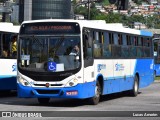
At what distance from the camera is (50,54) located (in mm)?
20469

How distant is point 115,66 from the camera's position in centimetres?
2425

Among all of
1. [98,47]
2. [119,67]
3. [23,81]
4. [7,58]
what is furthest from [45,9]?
[23,81]

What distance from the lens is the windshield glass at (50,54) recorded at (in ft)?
66.8

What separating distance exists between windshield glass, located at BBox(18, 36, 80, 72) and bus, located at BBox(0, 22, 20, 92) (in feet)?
14.2

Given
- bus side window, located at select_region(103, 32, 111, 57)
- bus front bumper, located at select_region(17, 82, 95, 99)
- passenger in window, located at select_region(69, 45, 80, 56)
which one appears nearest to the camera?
bus front bumper, located at select_region(17, 82, 95, 99)

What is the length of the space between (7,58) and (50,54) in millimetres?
5307

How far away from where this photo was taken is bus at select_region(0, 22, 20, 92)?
2516cm

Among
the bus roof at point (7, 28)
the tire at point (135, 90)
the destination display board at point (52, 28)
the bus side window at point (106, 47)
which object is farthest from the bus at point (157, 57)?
the destination display board at point (52, 28)

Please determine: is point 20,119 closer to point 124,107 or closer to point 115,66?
point 124,107

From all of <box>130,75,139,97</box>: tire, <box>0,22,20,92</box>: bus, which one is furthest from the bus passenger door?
<box>130,75,139,97</box>: tire

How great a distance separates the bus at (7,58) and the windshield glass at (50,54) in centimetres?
434

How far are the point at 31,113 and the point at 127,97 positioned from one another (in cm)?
953

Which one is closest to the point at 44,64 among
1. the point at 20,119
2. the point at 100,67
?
the point at 100,67

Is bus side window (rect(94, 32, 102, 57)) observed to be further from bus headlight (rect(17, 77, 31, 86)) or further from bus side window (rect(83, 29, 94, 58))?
bus headlight (rect(17, 77, 31, 86))
